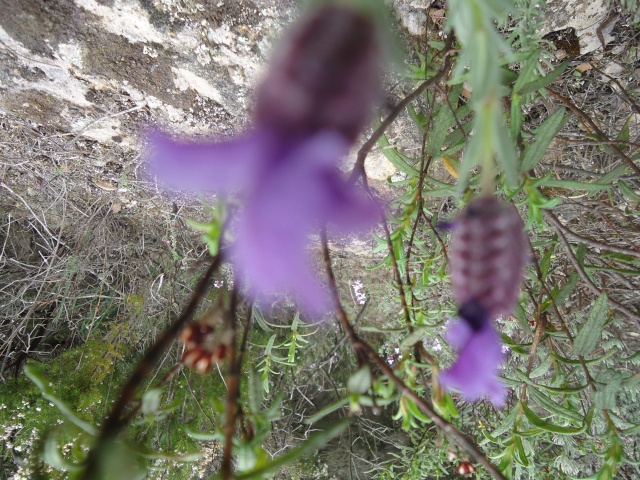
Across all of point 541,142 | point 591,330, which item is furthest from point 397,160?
point 591,330

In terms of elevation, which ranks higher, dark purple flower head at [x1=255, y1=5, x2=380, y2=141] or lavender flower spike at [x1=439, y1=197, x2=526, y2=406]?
dark purple flower head at [x1=255, y1=5, x2=380, y2=141]

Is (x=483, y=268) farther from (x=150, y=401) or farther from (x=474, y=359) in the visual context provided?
(x=150, y=401)

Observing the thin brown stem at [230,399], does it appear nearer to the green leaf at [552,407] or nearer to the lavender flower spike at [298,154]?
the lavender flower spike at [298,154]

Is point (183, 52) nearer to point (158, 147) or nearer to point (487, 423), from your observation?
point (158, 147)

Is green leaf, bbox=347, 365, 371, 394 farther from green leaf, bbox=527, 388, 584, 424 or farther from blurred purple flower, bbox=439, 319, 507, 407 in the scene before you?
green leaf, bbox=527, 388, 584, 424

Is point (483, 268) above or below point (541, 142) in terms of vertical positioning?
below

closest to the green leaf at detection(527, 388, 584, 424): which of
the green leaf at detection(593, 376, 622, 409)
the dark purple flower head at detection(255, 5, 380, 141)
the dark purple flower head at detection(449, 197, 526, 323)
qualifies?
the green leaf at detection(593, 376, 622, 409)

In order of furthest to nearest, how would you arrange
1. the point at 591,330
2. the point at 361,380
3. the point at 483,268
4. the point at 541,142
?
1. the point at 591,330
2. the point at 541,142
3. the point at 361,380
4. the point at 483,268
